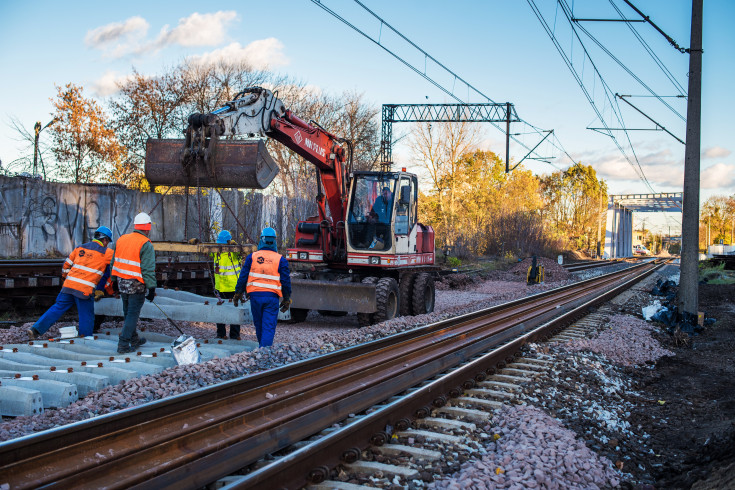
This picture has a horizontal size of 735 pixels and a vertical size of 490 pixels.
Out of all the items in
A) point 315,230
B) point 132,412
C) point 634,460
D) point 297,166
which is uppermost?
point 297,166

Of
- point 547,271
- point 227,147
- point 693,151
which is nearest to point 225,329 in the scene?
point 227,147

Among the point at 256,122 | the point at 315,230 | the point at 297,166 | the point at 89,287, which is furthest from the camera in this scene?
the point at 297,166

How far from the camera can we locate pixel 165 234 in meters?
21.8

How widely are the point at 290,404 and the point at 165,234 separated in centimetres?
1732

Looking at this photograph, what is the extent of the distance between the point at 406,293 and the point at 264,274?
6.07 metres

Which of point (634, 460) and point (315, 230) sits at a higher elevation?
point (315, 230)

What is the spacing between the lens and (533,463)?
4676mm

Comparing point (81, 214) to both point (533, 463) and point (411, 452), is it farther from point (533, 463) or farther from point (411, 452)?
point (533, 463)

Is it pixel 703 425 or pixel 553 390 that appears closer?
pixel 703 425

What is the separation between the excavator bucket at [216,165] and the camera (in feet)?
32.7

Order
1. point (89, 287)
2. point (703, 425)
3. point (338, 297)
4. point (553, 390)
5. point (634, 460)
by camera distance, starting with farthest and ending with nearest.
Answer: point (338, 297)
point (89, 287)
point (553, 390)
point (703, 425)
point (634, 460)

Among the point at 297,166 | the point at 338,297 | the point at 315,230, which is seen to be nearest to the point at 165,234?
the point at 315,230

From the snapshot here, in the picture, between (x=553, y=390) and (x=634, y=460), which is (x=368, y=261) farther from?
(x=634, y=460)

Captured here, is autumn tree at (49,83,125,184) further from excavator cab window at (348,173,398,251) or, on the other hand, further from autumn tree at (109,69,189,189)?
excavator cab window at (348,173,398,251)
